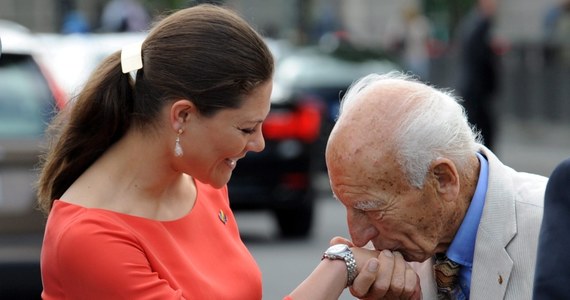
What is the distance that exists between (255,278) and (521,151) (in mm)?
16324

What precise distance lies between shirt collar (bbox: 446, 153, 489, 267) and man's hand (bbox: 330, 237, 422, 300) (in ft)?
0.43

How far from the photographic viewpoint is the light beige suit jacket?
351 centimetres

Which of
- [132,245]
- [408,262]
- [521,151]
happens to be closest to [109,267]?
[132,245]

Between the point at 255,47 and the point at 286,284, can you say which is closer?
the point at 255,47

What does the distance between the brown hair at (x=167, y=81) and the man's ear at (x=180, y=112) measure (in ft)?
0.05

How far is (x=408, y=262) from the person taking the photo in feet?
12.3

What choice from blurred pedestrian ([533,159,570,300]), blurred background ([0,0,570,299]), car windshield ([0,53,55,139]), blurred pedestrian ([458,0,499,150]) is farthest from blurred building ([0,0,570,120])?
blurred pedestrian ([533,159,570,300])

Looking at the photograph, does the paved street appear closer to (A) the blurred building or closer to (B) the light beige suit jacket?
(A) the blurred building

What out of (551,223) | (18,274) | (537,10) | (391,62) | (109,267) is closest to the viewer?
(551,223)

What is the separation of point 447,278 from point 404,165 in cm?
39

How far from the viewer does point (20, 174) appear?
7.53 metres

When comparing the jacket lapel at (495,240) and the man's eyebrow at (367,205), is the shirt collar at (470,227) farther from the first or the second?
the man's eyebrow at (367,205)

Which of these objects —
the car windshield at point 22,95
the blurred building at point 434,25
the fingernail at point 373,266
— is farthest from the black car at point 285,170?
the blurred building at point 434,25

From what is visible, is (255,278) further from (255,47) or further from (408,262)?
(255,47)
